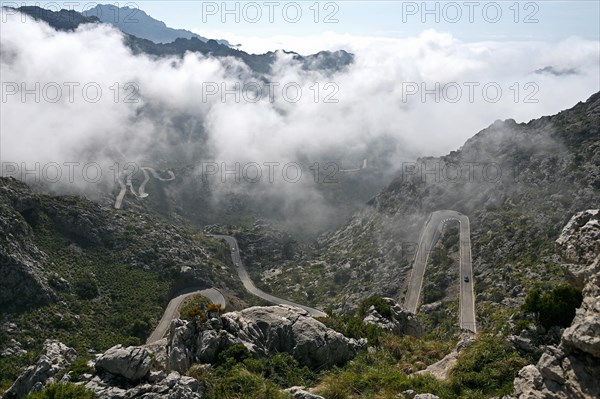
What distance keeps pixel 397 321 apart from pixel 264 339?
23.1m

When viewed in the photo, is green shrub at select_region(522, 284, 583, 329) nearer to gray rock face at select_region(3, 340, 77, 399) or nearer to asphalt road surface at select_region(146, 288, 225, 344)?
gray rock face at select_region(3, 340, 77, 399)

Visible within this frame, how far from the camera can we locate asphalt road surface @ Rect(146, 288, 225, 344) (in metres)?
93.5

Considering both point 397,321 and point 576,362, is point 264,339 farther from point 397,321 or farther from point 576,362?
point 576,362

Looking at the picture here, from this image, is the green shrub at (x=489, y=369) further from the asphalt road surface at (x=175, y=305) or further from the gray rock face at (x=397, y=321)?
the asphalt road surface at (x=175, y=305)

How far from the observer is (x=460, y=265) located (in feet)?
361

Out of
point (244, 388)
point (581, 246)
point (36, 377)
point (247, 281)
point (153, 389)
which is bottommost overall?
point (247, 281)

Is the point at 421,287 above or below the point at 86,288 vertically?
below

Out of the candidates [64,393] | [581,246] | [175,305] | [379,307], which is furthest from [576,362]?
[175,305]

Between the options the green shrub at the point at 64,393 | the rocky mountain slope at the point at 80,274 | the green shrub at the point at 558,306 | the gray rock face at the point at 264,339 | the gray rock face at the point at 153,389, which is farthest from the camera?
the rocky mountain slope at the point at 80,274

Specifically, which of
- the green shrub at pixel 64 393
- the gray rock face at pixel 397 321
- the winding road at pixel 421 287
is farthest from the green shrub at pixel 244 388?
the winding road at pixel 421 287

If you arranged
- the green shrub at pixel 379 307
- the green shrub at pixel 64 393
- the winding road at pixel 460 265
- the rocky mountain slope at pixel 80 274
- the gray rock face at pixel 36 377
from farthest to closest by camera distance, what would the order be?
the winding road at pixel 460 265 → the rocky mountain slope at pixel 80 274 → the green shrub at pixel 379 307 → the gray rock face at pixel 36 377 → the green shrub at pixel 64 393

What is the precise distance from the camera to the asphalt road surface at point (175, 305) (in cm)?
9349

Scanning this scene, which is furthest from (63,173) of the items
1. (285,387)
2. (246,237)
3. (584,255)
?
(584,255)

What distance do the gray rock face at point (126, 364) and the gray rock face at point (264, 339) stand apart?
352cm
